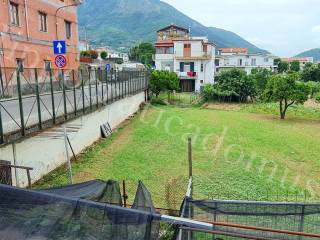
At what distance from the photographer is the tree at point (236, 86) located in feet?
101

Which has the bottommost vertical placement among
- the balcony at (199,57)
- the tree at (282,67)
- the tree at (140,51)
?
the tree at (282,67)

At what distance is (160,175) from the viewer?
32.7 ft

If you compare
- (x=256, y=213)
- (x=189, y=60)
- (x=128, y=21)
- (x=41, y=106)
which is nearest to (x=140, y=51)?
(x=189, y=60)

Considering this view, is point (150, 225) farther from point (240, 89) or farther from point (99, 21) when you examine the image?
point (99, 21)

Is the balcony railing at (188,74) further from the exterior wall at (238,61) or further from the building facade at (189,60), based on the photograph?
the exterior wall at (238,61)

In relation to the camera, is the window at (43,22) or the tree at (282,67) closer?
the window at (43,22)

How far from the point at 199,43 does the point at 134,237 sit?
40.2 m

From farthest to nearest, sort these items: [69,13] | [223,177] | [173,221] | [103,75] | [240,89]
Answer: [240,89], [69,13], [103,75], [223,177], [173,221]

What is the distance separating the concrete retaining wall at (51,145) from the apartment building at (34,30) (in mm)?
5132

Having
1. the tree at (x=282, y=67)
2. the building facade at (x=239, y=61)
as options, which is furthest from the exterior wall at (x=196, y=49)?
the tree at (x=282, y=67)

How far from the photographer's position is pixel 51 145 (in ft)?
33.4

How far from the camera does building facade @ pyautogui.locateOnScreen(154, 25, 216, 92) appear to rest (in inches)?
1631

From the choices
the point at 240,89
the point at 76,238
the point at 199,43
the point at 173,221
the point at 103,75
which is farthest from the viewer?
the point at 199,43

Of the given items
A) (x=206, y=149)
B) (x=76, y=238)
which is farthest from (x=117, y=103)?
(x=76, y=238)
